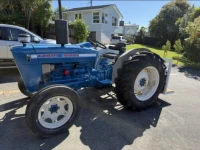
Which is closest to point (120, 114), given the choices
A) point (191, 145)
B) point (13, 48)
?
point (191, 145)

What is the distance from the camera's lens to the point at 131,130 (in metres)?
2.77

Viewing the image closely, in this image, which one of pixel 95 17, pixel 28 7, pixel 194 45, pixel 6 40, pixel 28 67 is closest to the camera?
pixel 28 67

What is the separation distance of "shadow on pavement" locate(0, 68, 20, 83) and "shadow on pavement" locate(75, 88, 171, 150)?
9.10ft

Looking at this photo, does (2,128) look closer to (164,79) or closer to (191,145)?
(191,145)

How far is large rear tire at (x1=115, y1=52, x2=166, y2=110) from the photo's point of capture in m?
3.10

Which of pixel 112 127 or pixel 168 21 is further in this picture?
pixel 168 21

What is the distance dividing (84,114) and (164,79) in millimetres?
1981

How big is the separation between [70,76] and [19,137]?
4.41ft

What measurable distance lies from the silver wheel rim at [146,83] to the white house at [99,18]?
1793cm

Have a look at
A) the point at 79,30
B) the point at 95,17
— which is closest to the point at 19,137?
the point at 79,30

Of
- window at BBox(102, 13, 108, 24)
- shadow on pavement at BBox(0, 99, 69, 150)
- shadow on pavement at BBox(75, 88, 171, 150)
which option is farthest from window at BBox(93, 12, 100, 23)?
shadow on pavement at BBox(0, 99, 69, 150)

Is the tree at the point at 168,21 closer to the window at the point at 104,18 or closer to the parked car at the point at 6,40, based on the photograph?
the window at the point at 104,18

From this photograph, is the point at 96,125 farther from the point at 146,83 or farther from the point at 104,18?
the point at 104,18

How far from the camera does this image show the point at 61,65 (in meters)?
3.03
